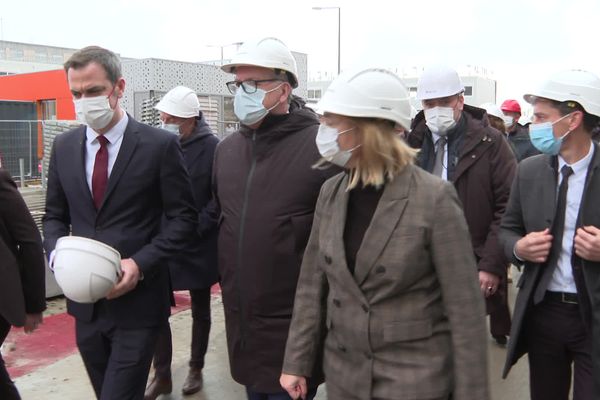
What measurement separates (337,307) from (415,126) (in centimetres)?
219

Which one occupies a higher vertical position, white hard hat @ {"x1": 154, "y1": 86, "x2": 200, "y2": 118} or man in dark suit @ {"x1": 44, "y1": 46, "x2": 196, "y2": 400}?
white hard hat @ {"x1": 154, "y1": 86, "x2": 200, "y2": 118}

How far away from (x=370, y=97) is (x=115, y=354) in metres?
1.72

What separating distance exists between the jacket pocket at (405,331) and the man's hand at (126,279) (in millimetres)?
1251

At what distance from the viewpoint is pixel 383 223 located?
199 cm

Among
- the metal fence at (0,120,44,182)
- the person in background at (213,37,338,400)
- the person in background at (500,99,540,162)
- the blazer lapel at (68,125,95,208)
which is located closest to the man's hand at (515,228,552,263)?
the person in background at (213,37,338,400)

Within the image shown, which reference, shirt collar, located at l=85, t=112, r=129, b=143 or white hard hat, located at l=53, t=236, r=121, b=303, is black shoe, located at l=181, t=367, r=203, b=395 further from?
shirt collar, located at l=85, t=112, r=129, b=143

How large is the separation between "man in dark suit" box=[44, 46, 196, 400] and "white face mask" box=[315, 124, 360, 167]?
1.05m

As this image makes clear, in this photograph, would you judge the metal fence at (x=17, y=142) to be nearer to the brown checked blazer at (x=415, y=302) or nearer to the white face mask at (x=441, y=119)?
the white face mask at (x=441, y=119)

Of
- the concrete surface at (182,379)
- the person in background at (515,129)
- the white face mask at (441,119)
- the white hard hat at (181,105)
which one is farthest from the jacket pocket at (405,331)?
the person in background at (515,129)

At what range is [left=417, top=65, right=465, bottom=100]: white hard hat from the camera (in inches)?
150

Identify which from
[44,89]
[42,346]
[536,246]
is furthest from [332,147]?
[44,89]

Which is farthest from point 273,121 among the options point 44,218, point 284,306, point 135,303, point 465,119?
point 465,119

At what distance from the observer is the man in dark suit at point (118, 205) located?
283cm

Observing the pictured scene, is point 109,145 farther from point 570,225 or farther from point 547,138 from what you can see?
point 570,225
